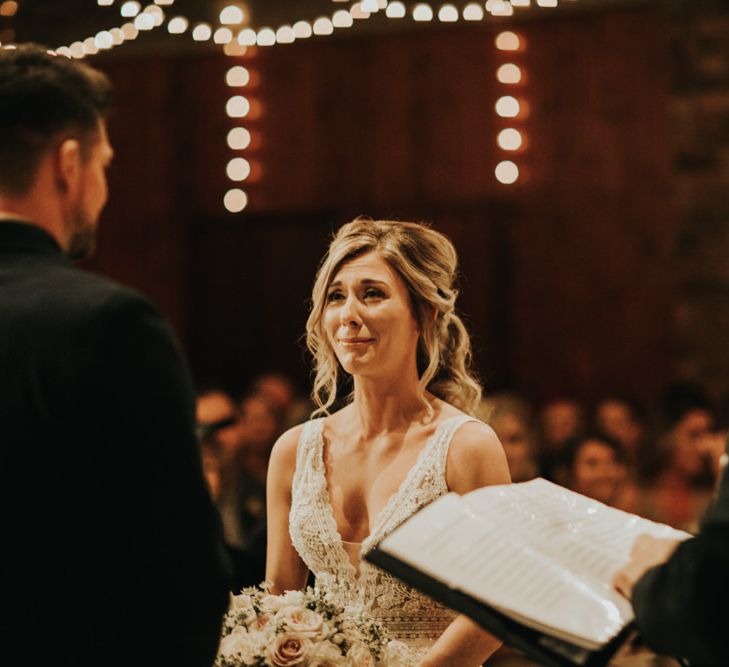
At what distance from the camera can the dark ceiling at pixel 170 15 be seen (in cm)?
734

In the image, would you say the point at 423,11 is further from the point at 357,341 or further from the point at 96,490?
the point at 96,490

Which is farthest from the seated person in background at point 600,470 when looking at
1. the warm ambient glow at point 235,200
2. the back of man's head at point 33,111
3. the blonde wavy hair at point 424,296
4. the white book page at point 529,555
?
the warm ambient glow at point 235,200

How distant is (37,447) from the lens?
4.97 feet

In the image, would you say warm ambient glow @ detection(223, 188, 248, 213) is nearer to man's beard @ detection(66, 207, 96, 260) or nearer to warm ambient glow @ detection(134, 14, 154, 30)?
warm ambient glow @ detection(134, 14, 154, 30)

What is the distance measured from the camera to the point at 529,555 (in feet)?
5.61

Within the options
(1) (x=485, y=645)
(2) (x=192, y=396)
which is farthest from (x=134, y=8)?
(2) (x=192, y=396)

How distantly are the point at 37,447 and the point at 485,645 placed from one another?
1366mm

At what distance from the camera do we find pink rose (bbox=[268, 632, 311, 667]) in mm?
2166

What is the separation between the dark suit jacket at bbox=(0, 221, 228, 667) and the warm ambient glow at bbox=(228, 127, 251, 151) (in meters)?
8.42

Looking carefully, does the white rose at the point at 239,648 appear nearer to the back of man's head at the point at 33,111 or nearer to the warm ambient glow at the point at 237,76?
the back of man's head at the point at 33,111

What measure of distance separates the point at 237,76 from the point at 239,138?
0.54 metres

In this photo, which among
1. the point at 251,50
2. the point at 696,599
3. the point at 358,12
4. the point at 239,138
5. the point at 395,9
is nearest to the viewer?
the point at 696,599

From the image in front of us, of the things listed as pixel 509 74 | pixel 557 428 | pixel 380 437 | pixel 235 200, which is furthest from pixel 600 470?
pixel 235 200

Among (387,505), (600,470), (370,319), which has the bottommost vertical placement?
(600,470)
